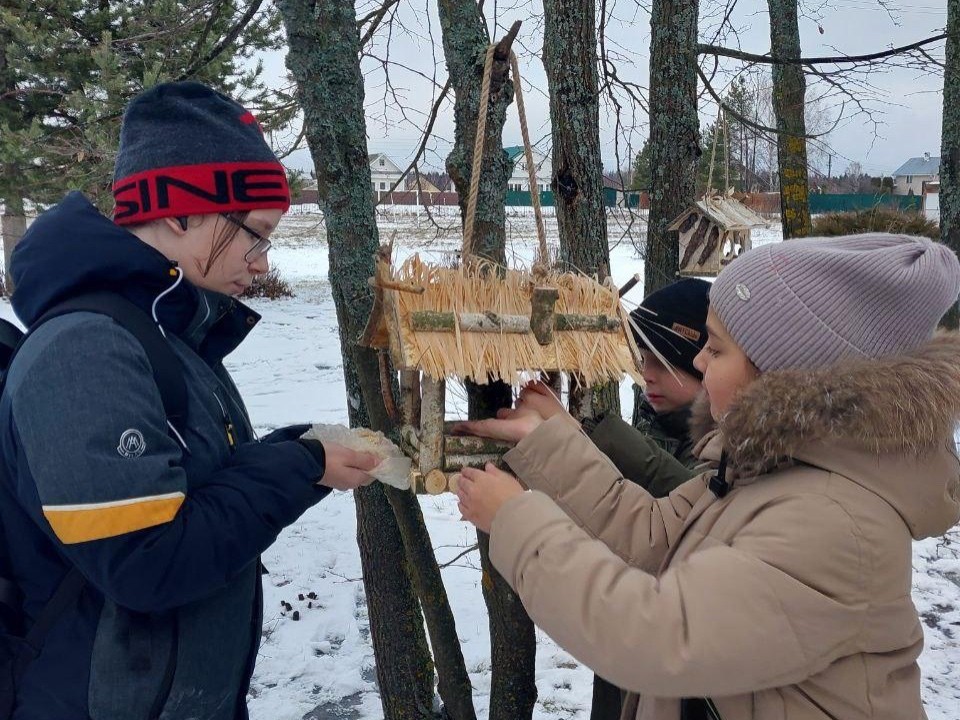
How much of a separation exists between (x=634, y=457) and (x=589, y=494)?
1.42 feet

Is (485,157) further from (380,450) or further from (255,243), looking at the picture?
Result: (380,450)

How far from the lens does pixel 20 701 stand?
4.83ft

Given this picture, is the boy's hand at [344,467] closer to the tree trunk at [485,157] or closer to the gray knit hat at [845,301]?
the tree trunk at [485,157]

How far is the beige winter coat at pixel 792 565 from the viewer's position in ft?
4.02

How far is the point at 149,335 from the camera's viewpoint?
150 centimetres

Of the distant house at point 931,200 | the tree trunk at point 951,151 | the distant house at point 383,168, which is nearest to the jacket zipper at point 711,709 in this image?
the distant house at point 383,168

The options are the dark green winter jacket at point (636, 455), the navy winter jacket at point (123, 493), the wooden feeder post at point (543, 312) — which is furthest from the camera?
the dark green winter jacket at point (636, 455)

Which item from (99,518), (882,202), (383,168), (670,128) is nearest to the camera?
(99,518)

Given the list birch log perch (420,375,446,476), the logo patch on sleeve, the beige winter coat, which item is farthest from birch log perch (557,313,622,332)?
the logo patch on sleeve

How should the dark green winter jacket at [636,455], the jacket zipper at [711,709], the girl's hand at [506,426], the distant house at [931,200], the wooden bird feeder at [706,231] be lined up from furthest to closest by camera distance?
1. the distant house at [931,200]
2. the wooden bird feeder at [706,231]
3. the dark green winter jacket at [636,455]
4. the girl's hand at [506,426]
5. the jacket zipper at [711,709]

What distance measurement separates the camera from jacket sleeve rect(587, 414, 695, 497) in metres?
2.13

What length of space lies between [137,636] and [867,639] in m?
1.33

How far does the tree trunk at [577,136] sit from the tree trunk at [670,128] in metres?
1.24

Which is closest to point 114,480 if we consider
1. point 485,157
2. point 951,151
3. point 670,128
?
point 485,157
